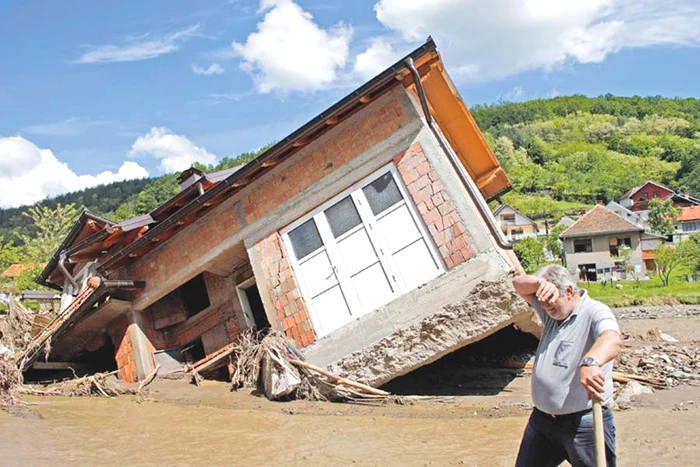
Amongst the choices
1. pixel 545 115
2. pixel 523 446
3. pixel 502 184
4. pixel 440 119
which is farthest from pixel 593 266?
pixel 545 115

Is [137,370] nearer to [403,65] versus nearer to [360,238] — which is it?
[360,238]

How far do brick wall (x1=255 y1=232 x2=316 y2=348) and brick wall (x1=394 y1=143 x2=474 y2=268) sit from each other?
2.59 metres

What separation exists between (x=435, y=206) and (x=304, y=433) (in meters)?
3.99

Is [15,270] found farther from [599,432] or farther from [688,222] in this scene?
[688,222]

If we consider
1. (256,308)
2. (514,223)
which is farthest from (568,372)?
(514,223)

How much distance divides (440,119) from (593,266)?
170 feet

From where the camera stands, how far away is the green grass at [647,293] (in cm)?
3434

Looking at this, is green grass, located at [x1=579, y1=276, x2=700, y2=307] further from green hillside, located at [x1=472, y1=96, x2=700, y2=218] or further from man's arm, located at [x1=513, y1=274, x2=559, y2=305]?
green hillside, located at [x1=472, y1=96, x2=700, y2=218]

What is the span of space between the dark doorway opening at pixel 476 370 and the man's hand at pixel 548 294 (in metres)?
5.91

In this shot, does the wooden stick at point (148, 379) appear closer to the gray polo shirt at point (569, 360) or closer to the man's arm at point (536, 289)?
the man's arm at point (536, 289)

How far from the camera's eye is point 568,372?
342cm

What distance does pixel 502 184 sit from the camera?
17016mm

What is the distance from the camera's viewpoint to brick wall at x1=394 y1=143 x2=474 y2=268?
841 cm

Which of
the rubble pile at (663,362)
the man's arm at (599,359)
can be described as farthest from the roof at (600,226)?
the man's arm at (599,359)
